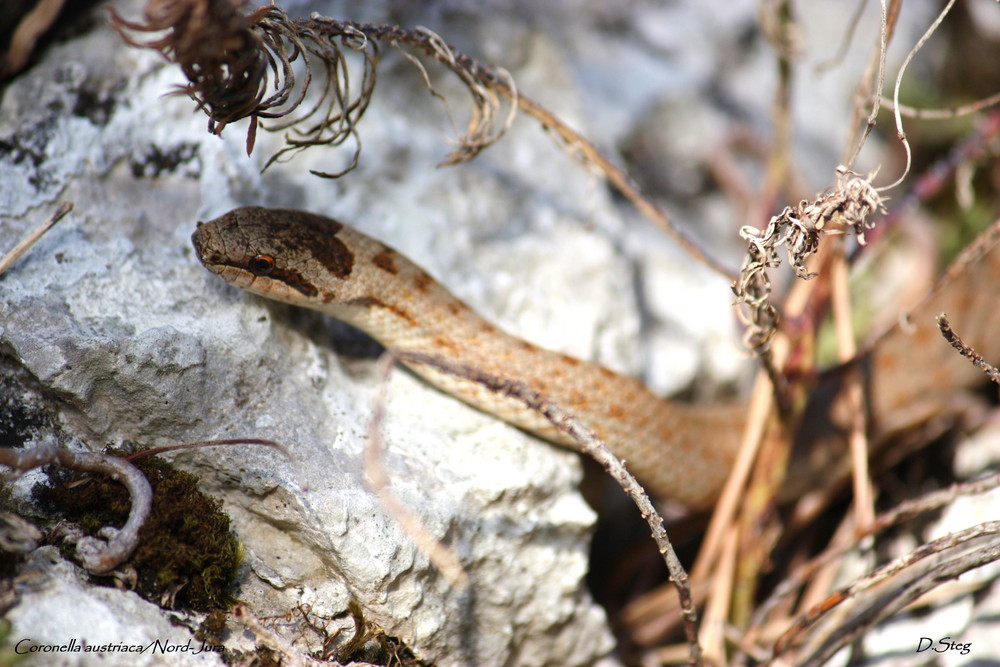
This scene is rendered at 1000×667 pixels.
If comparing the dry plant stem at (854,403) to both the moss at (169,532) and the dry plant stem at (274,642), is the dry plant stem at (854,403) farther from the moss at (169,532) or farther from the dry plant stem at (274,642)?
the moss at (169,532)

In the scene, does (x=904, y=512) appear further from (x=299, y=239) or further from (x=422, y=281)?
(x=299, y=239)

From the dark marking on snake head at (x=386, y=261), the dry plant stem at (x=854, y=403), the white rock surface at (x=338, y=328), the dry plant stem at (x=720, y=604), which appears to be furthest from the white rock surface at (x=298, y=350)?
the dry plant stem at (x=854, y=403)

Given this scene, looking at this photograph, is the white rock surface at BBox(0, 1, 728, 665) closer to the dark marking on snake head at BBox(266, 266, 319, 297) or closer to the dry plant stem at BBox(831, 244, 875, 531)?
the dark marking on snake head at BBox(266, 266, 319, 297)

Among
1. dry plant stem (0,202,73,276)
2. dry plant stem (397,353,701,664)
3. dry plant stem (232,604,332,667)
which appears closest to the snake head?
dry plant stem (0,202,73,276)

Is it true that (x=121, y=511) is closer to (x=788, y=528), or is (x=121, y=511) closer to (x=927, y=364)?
(x=788, y=528)

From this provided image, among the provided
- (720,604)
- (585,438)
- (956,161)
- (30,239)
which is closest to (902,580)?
(720,604)
